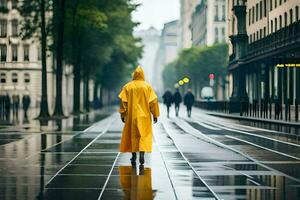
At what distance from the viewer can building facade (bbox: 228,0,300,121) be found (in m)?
55.2

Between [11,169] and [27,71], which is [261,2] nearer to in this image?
[27,71]

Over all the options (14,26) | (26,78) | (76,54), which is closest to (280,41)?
(76,54)

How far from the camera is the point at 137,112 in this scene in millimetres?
14547

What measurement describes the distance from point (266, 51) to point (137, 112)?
4704 centimetres

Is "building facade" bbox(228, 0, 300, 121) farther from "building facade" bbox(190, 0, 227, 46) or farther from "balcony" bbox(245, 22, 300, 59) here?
"building facade" bbox(190, 0, 227, 46)

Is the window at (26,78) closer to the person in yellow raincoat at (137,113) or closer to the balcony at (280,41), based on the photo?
the balcony at (280,41)

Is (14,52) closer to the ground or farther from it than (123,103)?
farther from it

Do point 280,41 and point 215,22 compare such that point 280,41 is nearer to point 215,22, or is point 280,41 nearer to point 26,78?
point 26,78

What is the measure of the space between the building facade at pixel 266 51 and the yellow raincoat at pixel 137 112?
3553cm

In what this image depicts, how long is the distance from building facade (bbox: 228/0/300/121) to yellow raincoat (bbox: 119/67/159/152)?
3553cm

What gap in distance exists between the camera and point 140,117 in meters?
14.5

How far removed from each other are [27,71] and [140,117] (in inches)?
3368

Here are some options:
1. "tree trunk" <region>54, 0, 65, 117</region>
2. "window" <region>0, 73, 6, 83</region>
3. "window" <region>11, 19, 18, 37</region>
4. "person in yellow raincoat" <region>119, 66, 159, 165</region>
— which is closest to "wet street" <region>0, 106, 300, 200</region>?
"person in yellow raincoat" <region>119, 66, 159, 165</region>

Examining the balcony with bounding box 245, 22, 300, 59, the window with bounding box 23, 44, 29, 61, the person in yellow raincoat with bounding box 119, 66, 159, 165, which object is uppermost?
the window with bounding box 23, 44, 29, 61
